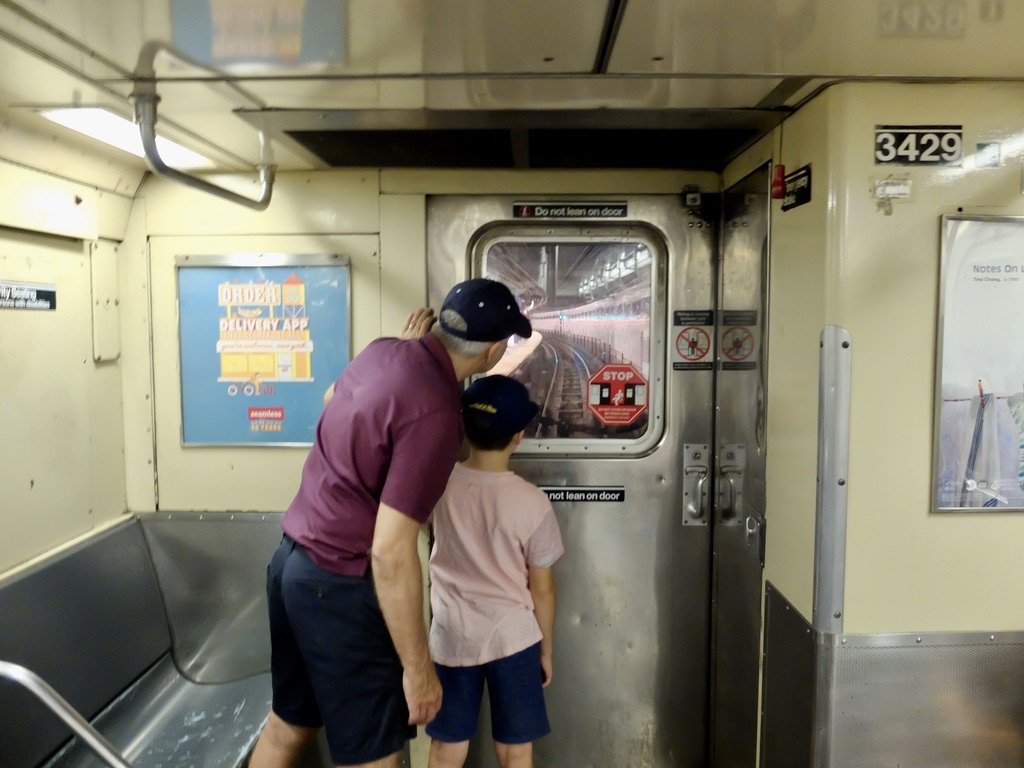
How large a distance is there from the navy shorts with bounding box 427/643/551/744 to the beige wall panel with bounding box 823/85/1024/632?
106 cm

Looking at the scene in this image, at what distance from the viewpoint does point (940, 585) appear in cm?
215

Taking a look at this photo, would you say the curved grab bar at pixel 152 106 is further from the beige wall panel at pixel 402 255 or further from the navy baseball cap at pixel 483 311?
the navy baseball cap at pixel 483 311

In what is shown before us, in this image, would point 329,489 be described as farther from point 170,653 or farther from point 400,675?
point 170,653

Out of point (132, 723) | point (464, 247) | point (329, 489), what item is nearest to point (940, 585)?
point (329, 489)

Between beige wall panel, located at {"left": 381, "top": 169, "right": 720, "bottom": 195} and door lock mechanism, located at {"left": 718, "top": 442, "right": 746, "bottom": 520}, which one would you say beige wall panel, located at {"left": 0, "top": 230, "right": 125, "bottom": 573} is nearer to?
beige wall panel, located at {"left": 381, "top": 169, "right": 720, "bottom": 195}

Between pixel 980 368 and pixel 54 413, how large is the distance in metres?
3.18

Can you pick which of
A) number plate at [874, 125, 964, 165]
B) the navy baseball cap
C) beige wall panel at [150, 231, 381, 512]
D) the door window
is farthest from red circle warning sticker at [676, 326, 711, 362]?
beige wall panel at [150, 231, 381, 512]

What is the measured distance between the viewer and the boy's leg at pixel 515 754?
2533 millimetres

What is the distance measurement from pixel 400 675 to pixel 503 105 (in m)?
1.80

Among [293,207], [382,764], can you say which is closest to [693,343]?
[293,207]

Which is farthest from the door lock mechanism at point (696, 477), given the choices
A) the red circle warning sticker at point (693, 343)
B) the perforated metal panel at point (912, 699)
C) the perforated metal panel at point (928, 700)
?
the perforated metal panel at point (928, 700)

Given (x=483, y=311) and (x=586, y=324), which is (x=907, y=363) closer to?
(x=483, y=311)

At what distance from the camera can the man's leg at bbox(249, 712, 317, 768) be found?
2.47 metres

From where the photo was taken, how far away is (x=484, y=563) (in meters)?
2.46
